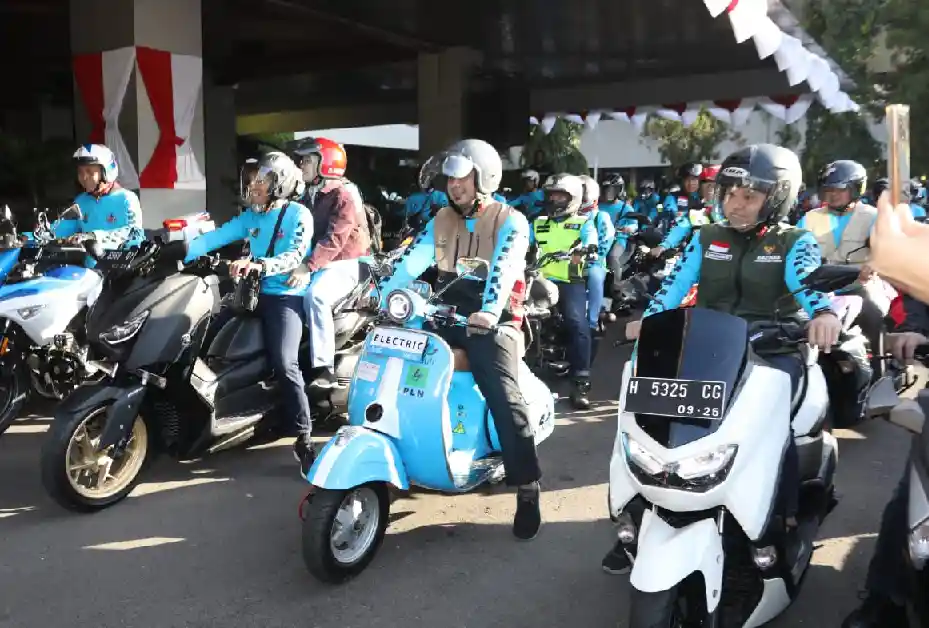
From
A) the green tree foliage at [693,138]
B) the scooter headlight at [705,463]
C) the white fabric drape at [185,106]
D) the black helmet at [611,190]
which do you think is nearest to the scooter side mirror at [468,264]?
the scooter headlight at [705,463]

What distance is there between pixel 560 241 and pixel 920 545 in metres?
4.95

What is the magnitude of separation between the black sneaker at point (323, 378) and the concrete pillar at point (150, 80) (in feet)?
15.3

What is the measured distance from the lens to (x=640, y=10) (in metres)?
12.0

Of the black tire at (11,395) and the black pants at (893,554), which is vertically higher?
the black tire at (11,395)

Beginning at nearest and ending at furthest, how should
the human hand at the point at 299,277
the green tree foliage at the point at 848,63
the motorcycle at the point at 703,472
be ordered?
1. the motorcycle at the point at 703,472
2. the human hand at the point at 299,277
3. the green tree foliage at the point at 848,63

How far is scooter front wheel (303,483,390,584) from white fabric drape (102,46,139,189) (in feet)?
21.6

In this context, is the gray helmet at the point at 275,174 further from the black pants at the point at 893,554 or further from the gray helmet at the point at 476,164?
the black pants at the point at 893,554

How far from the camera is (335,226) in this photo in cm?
551

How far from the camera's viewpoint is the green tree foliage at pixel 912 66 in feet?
68.4

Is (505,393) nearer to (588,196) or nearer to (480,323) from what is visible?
(480,323)

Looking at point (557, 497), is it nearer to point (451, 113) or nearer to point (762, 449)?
point (762, 449)

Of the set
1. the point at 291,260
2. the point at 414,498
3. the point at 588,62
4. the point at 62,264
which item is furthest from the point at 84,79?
the point at 588,62

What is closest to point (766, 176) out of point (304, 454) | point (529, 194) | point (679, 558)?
point (679, 558)

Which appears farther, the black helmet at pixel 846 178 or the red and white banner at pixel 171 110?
the red and white banner at pixel 171 110
